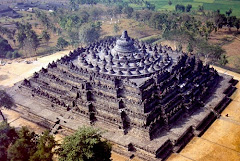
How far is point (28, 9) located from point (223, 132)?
353ft

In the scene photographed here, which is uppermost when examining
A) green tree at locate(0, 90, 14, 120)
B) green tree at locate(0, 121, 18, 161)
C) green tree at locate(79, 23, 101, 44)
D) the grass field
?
the grass field

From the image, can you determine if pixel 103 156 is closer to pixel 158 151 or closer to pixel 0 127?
pixel 158 151

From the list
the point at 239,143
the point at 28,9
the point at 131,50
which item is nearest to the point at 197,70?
the point at 131,50

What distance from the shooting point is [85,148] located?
80.3ft

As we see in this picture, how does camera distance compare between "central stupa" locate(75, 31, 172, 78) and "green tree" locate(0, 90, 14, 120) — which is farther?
"central stupa" locate(75, 31, 172, 78)

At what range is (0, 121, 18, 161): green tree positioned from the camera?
99.0 ft

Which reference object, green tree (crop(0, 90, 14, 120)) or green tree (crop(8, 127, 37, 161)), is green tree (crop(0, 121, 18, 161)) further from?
green tree (crop(0, 90, 14, 120))

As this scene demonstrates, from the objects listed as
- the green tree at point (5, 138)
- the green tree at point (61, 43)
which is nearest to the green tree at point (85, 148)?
the green tree at point (5, 138)

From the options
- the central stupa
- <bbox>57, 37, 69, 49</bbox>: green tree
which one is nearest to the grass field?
<bbox>57, 37, 69, 49</bbox>: green tree

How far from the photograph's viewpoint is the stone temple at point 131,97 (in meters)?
33.2

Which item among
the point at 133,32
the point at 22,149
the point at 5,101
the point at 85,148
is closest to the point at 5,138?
the point at 22,149

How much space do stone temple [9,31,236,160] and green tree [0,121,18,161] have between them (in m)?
6.14

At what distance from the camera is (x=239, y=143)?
33.4 metres

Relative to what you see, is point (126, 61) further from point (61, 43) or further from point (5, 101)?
point (61, 43)
